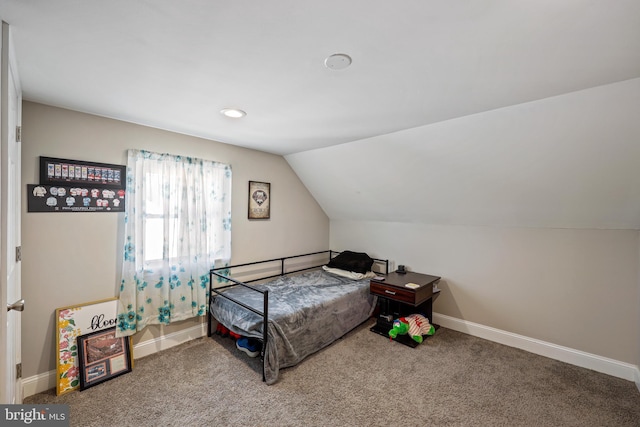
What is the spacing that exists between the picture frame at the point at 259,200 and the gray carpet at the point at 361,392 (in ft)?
5.24

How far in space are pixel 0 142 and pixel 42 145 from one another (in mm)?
1189

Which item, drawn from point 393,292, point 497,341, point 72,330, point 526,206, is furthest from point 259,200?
point 497,341

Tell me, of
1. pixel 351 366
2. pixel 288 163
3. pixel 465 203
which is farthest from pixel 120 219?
pixel 465 203

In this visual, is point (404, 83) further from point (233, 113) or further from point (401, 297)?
point (401, 297)

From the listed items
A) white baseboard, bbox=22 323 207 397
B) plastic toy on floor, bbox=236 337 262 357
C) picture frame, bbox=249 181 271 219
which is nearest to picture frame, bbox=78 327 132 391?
white baseboard, bbox=22 323 207 397

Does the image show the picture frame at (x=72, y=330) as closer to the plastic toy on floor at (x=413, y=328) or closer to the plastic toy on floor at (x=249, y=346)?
the plastic toy on floor at (x=249, y=346)

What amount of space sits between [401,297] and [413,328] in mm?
376

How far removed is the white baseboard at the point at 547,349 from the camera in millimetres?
2424

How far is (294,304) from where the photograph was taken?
2.78m

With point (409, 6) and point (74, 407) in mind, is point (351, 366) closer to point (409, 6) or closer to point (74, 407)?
point (74, 407)

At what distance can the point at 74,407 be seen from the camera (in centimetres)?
198

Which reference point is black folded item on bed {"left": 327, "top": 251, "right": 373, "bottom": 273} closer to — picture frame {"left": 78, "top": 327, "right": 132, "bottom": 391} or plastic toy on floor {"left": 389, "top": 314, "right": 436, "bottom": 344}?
plastic toy on floor {"left": 389, "top": 314, "right": 436, "bottom": 344}

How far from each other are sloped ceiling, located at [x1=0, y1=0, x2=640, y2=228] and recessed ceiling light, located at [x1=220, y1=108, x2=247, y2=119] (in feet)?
0.24

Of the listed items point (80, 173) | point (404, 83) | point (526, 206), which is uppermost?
point (404, 83)
